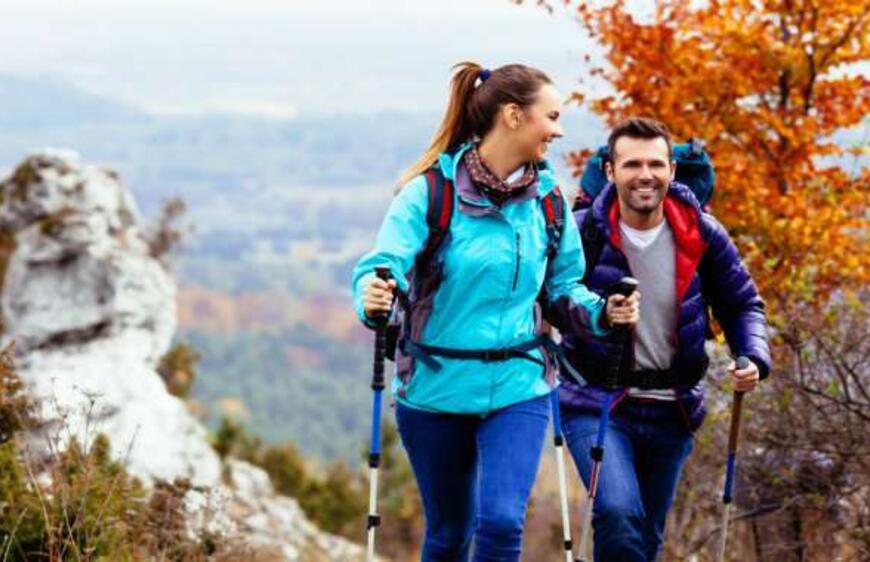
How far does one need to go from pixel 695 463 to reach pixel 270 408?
16524 cm

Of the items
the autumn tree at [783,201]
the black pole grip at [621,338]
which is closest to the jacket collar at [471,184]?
the black pole grip at [621,338]

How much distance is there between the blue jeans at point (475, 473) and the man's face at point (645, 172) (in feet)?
2.92

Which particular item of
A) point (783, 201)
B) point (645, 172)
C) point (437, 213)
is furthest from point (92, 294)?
point (437, 213)

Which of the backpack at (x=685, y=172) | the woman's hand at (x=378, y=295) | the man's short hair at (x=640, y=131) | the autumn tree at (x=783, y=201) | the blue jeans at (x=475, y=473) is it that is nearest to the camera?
the woman's hand at (x=378, y=295)

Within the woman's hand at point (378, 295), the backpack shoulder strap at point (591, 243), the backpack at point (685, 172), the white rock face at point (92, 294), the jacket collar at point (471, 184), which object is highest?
the backpack at point (685, 172)

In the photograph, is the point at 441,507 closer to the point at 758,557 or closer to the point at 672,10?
the point at 758,557

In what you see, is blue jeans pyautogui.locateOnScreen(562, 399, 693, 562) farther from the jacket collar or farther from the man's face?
the jacket collar

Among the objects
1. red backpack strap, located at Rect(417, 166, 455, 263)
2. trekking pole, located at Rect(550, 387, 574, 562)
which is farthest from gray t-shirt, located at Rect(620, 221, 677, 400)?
red backpack strap, located at Rect(417, 166, 455, 263)

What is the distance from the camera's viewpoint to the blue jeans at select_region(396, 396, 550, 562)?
4820 mm

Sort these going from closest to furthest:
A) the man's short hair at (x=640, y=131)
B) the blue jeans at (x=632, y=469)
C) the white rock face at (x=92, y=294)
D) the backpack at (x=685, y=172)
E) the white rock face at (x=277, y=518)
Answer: the blue jeans at (x=632, y=469)
the man's short hair at (x=640, y=131)
the backpack at (x=685, y=172)
the white rock face at (x=92, y=294)
the white rock face at (x=277, y=518)

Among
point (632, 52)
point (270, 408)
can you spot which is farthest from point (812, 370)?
point (270, 408)

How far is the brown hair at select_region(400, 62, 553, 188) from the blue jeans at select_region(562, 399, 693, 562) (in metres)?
1.24

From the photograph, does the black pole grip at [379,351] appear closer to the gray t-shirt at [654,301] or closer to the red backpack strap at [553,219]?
the red backpack strap at [553,219]

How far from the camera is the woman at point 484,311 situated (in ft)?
15.9
